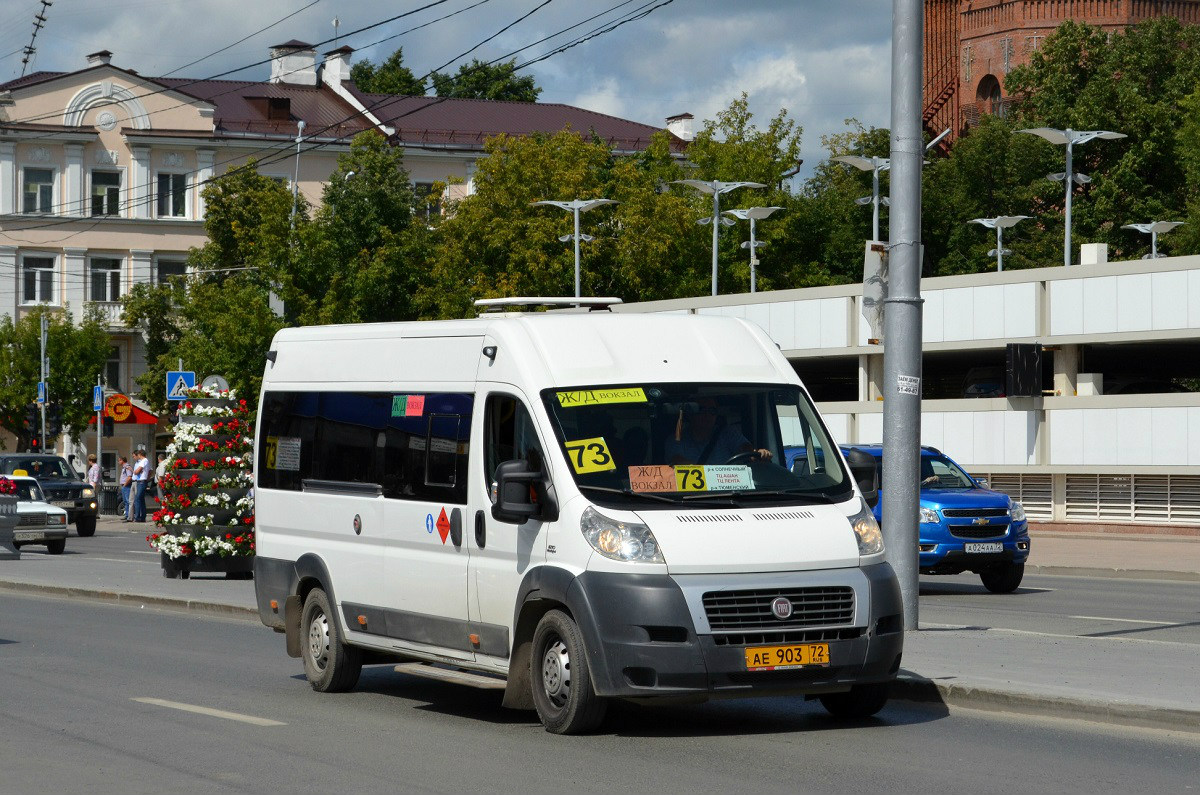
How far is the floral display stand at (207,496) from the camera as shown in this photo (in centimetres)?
2384

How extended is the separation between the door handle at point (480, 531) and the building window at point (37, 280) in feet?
237

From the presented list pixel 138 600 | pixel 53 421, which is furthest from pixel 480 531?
pixel 53 421

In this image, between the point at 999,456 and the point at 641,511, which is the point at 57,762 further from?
the point at 999,456

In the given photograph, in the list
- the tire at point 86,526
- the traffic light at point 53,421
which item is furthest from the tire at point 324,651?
the traffic light at point 53,421

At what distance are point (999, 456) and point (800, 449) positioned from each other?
31102 mm

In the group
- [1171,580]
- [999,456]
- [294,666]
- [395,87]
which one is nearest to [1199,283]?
[999,456]

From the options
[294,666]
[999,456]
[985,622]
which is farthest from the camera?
[999,456]

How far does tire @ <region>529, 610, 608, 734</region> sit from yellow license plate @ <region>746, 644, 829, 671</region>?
847 millimetres

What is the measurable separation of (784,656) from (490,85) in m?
91.2

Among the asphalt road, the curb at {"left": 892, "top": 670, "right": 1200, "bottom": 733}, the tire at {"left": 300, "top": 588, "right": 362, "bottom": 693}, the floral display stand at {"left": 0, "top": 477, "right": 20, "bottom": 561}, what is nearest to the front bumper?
the asphalt road

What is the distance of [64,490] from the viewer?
1654 inches

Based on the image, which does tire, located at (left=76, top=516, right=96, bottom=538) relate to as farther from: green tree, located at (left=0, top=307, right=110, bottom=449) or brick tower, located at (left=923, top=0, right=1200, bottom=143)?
brick tower, located at (left=923, top=0, right=1200, bottom=143)

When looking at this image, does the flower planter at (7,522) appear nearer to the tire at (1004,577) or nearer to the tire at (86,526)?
the tire at (86,526)

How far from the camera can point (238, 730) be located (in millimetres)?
10352
